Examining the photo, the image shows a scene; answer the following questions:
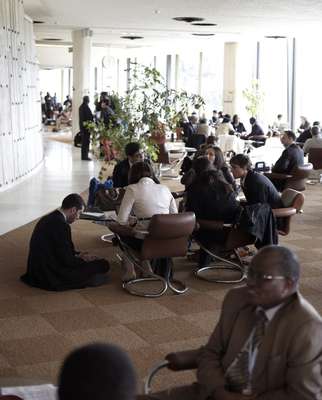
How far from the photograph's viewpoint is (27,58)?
15.4 meters

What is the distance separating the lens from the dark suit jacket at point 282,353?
2.68 meters

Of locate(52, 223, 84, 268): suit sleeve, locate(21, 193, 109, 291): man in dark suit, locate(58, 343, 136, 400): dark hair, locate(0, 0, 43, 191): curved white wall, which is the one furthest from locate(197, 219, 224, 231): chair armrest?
locate(0, 0, 43, 191): curved white wall

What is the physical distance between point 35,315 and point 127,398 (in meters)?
4.24

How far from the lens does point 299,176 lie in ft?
34.7

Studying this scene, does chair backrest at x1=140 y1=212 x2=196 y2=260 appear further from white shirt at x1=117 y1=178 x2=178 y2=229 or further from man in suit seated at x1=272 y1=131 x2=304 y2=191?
man in suit seated at x1=272 y1=131 x2=304 y2=191

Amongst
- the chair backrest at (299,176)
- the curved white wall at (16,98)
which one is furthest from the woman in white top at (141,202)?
the curved white wall at (16,98)

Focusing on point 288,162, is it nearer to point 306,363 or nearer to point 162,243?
point 162,243

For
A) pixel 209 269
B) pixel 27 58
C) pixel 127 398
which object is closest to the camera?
pixel 127 398

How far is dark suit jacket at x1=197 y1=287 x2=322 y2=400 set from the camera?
2676 mm

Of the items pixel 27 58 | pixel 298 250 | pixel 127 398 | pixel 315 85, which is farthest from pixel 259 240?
pixel 315 85

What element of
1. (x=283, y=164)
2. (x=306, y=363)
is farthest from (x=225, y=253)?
(x=306, y=363)

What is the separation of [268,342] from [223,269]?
4742mm

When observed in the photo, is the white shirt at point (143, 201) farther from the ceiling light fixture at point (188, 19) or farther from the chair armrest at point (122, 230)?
the ceiling light fixture at point (188, 19)

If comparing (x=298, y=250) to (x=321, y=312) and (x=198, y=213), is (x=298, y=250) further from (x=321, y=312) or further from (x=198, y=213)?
(x=321, y=312)
